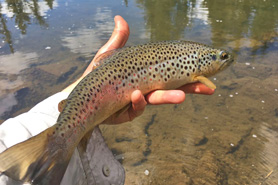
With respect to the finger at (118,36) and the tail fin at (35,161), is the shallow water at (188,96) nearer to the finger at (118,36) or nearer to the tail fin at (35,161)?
the finger at (118,36)

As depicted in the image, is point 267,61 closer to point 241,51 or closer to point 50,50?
point 241,51

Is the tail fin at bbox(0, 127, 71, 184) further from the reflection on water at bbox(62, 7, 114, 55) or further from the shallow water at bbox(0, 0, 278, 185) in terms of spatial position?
the reflection on water at bbox(62, 7, 114, 55)

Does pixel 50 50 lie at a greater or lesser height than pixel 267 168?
greater

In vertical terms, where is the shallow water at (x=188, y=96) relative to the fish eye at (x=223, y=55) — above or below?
below

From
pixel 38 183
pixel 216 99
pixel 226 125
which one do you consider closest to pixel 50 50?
pixel 216 99

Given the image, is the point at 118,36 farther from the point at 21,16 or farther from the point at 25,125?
the point at 21,16

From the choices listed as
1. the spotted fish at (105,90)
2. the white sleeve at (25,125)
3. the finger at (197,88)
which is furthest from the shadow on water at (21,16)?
the finger at (197,88)
